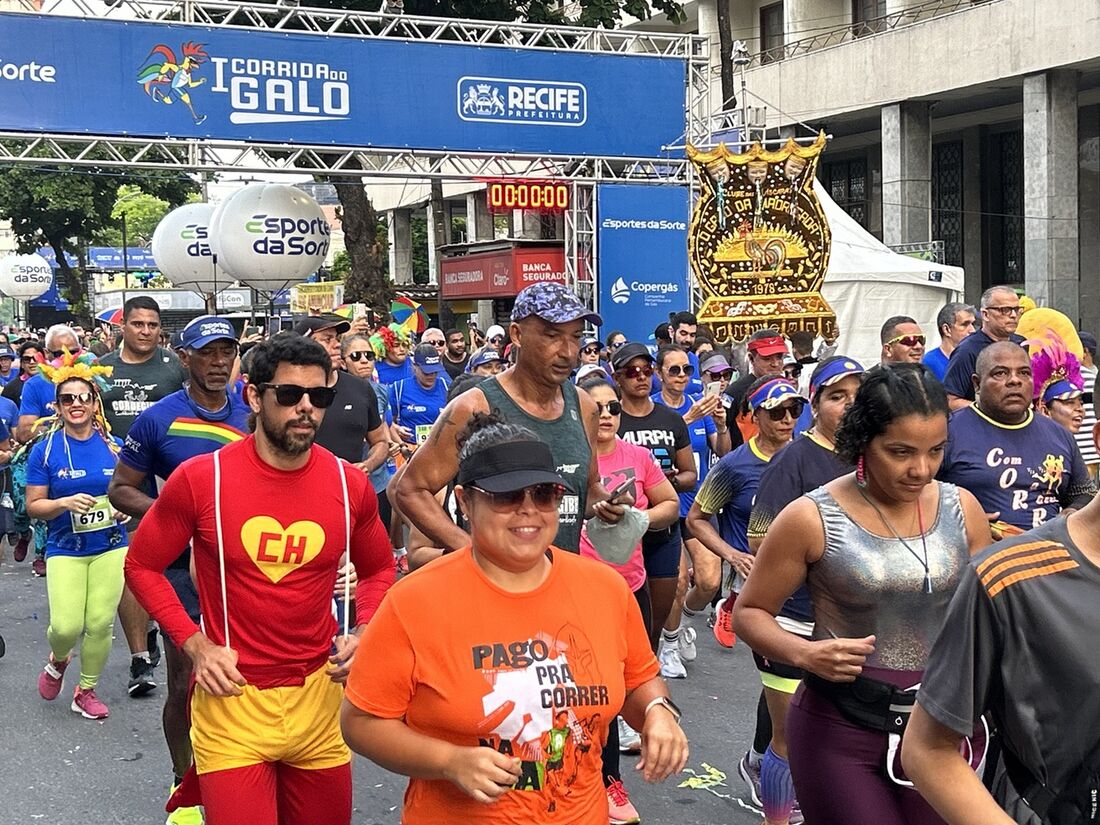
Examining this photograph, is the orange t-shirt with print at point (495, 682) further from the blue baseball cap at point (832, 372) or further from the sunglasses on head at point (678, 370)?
the sunglasses on head at point (678, 370)

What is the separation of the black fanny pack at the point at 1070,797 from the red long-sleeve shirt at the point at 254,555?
254cm

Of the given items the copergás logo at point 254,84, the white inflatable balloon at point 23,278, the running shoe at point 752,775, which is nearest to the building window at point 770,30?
the copergás logo at point 254,84

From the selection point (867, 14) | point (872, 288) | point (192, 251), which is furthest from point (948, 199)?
point (192, 251)

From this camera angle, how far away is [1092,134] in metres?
30.5

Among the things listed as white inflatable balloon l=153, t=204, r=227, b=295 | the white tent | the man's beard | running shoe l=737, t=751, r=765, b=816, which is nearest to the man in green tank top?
the man's beard

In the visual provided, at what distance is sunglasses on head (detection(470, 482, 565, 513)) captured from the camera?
3.01m

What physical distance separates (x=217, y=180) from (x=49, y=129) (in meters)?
3.17

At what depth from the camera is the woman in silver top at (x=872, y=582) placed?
3.74 meters

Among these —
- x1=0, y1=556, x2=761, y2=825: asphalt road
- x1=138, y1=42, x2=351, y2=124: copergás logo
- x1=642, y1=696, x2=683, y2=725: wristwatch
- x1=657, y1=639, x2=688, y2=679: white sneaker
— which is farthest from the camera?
x1=138, y1=42, x2=351, y2=124: copergás logo

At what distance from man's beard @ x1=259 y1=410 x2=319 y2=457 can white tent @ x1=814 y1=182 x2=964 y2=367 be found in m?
15.7

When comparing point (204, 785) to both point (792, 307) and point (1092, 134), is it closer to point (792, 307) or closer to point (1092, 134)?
point (792, 307)

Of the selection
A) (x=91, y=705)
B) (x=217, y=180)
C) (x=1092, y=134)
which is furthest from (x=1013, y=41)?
(x=91, y=705)

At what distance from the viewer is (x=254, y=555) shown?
14.2 feet

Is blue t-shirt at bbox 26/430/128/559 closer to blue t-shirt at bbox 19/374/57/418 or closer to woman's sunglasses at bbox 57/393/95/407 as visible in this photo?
woman's sunglasses at bbox 57/393/95/407
